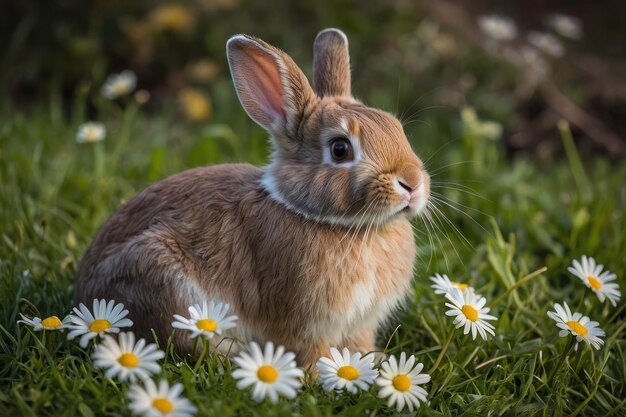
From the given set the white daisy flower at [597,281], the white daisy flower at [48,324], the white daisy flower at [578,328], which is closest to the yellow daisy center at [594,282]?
the white daisy flower at [597,281]

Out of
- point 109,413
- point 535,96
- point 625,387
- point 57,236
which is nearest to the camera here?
point 109,413

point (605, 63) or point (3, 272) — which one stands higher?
point (605, 63)

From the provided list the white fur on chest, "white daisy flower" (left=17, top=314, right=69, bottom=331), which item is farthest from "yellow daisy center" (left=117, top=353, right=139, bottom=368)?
the white fur on chest

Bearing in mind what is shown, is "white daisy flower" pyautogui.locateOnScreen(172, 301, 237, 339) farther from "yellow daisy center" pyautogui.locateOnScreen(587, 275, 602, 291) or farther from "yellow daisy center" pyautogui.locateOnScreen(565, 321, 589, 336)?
"yellow daisy center" pyautogui.locateOnScreen(587, 275, 602, 291)

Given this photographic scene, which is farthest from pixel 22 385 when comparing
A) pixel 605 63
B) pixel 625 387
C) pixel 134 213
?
pixel 605 63

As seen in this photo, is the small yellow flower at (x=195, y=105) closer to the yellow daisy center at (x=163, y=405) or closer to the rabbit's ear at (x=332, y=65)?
the rabbit's ear at (x=332, y=65)

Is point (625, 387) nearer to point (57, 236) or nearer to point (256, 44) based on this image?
point (256, 44)
